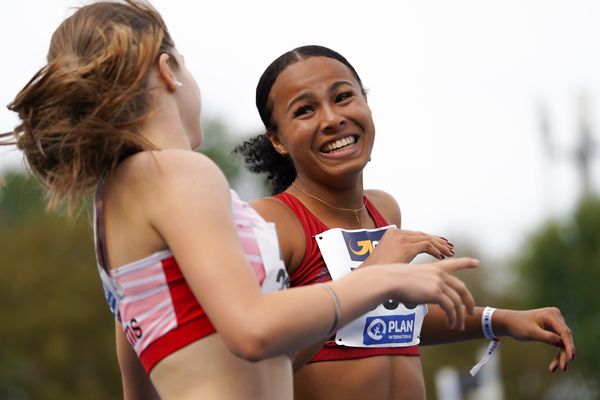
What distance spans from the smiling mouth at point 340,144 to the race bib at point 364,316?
1.02 ft

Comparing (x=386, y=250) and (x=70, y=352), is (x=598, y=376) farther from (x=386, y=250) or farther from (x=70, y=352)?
(x=386, y=250)

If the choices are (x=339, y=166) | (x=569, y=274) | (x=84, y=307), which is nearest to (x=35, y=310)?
(x=84, y=307)

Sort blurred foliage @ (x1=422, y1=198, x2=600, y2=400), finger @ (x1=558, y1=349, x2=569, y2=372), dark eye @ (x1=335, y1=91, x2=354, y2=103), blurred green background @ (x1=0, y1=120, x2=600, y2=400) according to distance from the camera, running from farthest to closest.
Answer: blurred foliage @ (x1=422, y1=198, x2=600, y2=400)
blurred green background @ (x1=0, y1=120, x2=600, y2=400)
dark eye @ (x1=335, y1=91, x2=354, y2=103)
finger @ (x1=558, y1=349, x2=569, y2=372)

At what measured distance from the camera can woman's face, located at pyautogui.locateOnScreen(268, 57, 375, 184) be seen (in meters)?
4.76

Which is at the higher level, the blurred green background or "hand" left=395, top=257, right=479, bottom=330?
"hand" left=395, top=257, right=479, bottom=330

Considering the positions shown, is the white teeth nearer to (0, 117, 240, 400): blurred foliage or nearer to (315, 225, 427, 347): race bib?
(315, 225, 427, 347): race bib

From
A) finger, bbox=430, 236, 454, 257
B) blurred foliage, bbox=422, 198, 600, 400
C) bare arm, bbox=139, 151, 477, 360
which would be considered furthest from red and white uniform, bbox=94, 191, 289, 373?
blurred foliage, bbox=422, 198, 600, 400

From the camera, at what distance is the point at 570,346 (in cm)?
452

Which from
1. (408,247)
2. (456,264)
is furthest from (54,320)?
(456,264)

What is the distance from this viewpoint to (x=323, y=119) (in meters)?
4.75

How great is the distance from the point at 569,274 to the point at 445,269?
40.5m

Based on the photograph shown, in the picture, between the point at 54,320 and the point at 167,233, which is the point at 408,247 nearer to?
the point at 167,233

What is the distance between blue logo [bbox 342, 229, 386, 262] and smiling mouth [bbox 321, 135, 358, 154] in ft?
1.06

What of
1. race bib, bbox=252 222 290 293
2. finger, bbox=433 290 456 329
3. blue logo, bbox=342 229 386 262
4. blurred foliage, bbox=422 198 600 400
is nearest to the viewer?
finger, bbox=433 290 456 329
